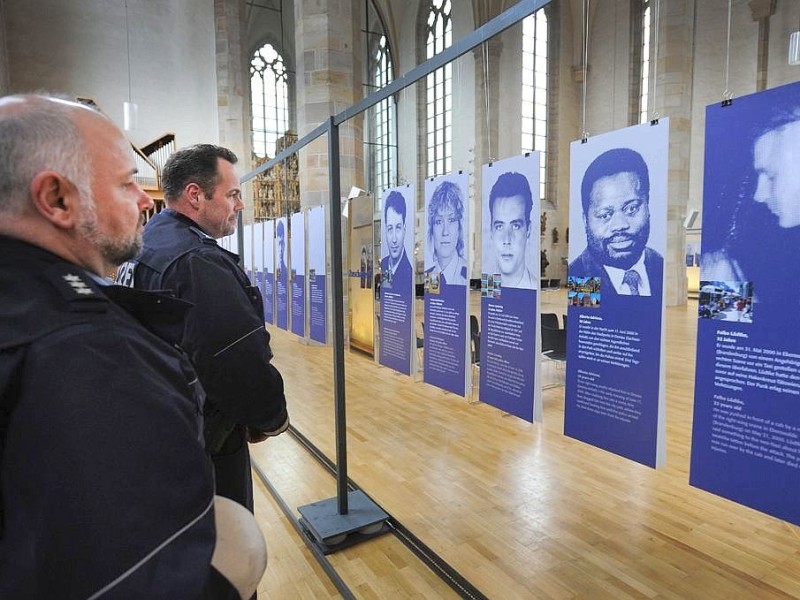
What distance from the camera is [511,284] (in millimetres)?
2133

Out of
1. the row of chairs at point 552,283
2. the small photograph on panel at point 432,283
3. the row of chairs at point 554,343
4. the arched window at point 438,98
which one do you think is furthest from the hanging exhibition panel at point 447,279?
the arched window at point 438,98

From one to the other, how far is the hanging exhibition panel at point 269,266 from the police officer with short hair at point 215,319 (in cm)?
346

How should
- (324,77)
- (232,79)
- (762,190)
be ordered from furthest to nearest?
(232,79), (324,77), (762,190)

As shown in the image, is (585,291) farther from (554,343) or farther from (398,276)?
(554,343)

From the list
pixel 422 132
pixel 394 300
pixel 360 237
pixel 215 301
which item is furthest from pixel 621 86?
pixel 215 301

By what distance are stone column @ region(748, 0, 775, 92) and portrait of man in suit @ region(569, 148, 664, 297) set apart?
54.8 feet

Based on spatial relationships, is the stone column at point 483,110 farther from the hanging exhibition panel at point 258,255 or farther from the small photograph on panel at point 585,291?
the small photograph on panel at point 585,291

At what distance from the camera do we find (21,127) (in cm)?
77

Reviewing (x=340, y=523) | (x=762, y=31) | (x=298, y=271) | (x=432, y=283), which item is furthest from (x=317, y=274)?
(x=762, y=31)

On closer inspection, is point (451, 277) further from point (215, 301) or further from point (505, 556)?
point (505, 556)

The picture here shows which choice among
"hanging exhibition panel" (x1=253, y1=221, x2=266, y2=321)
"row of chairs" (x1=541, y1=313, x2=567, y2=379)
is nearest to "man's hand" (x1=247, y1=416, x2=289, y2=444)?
"row of chairs" (x1=541, y1=313, x2=567, y2=379)

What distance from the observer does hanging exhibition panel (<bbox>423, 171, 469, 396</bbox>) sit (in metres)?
2.45

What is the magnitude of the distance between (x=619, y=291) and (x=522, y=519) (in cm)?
171

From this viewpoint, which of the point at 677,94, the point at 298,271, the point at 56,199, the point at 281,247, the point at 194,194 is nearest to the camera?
the point at 56,199
